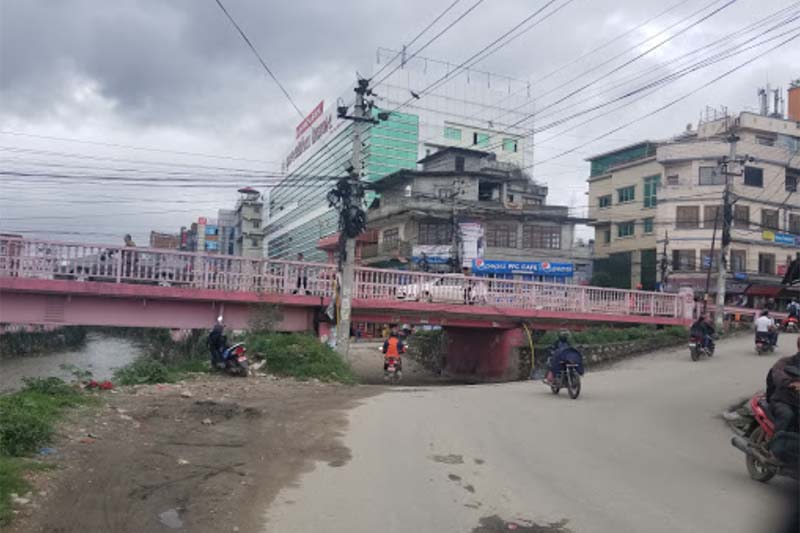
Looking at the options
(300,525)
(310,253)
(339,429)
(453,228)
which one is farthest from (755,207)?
(300,525)

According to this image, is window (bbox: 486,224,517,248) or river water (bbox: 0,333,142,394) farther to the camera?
window (bbox: 486,224,517,248)

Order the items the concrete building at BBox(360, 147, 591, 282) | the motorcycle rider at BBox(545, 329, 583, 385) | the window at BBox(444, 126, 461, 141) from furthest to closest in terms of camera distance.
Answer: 1. the window at BBox(444, 126, 461, 141)
2. the concrete building at BBox(360, 147, 591, 282)
3. the motorcycle rider at BBox(545, 329, 583, 385)

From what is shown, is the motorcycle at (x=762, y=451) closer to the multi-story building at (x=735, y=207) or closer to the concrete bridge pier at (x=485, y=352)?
the concrete bridge pier at (x=485, y=352)

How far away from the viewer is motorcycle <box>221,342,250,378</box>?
15586 mm

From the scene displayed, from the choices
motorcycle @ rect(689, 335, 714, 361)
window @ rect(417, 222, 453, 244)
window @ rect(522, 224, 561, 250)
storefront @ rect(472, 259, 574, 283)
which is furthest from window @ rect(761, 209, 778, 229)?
motorcycle @ rect(689, 335, 714, 361)

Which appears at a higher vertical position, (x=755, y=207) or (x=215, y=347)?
(x=755, y=207)

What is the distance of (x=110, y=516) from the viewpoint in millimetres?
5309

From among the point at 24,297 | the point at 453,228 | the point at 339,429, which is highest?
the point at 453,228

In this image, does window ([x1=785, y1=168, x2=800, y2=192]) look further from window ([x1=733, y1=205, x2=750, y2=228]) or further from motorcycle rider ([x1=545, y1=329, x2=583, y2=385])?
motorcycle rider ([x1=545, y1=329, x2=583, y2=385])

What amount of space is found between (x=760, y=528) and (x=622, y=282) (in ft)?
150

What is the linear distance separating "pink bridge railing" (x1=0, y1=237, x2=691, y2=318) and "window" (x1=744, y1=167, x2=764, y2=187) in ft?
72.5

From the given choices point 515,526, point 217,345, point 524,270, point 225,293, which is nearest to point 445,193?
point 524,270

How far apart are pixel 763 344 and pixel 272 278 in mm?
15830

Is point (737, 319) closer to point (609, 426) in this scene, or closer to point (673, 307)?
point (673, 307)
